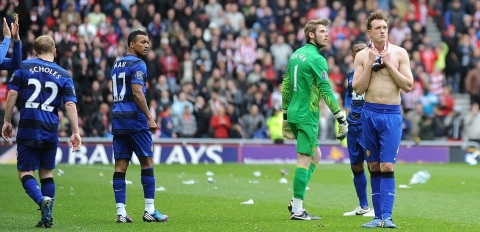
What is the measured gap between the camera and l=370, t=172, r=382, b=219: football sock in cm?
1066

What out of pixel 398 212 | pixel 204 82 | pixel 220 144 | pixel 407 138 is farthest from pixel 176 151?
pixel 398 212

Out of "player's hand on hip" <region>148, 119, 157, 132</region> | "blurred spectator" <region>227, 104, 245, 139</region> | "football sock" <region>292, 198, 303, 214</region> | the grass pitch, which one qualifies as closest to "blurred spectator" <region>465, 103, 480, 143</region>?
the grass pitch

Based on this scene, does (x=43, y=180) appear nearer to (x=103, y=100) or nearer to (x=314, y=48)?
(x=314, y=48)

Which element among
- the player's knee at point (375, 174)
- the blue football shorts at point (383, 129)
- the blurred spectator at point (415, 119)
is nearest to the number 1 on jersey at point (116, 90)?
the blue football shorts at point (383, 129)

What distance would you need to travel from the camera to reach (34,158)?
432 inches

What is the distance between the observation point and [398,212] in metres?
12.5

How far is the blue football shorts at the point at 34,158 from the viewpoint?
10922mm

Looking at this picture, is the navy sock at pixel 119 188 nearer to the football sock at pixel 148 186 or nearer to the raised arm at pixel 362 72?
the football sock at pixel 148 186

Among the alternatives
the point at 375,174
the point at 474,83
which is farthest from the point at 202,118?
the point at 375,174

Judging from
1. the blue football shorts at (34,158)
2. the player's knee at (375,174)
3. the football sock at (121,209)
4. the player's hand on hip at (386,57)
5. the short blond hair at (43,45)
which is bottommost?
the football sock at (121,209)

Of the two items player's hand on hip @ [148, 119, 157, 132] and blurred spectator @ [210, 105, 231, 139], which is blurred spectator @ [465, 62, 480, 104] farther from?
player's hand on hip @ [148, 119, 157, 132]

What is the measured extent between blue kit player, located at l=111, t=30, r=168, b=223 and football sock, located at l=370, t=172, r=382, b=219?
102 inches

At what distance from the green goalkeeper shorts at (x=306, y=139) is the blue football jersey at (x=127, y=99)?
196 centimetres

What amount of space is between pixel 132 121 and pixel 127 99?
286 mm
